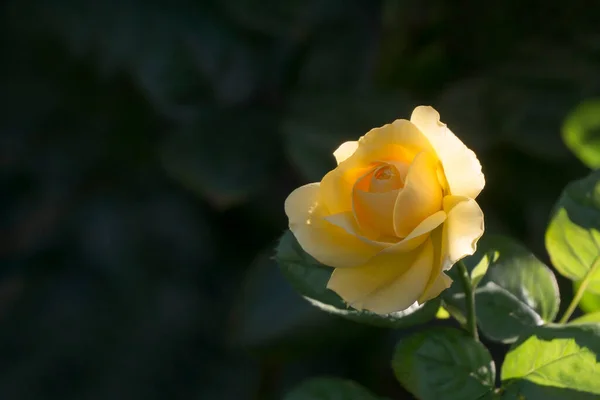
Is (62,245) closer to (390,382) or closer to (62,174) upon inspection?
(62,174)

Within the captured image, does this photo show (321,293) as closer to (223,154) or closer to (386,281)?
(386,281)

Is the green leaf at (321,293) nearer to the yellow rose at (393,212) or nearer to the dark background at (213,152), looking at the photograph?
the yellow rose at (393,212)

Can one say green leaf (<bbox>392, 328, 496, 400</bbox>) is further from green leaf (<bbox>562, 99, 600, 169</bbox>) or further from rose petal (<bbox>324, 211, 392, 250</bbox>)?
green leaf (<bbox>562, 99, 600, 169</bbox>)

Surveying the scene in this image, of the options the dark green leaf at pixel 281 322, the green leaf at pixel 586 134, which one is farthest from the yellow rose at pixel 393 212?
the dark green leaf at pixel 281 322

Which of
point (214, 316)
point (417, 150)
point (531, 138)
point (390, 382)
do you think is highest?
point (417, 150)

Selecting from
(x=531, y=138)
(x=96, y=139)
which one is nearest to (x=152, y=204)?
(x=96, y=139)

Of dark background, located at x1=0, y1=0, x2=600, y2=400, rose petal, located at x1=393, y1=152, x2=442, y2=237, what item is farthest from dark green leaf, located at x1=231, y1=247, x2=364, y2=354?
rose petal, located at x1=393, y1=152, x2=442, y2=237
